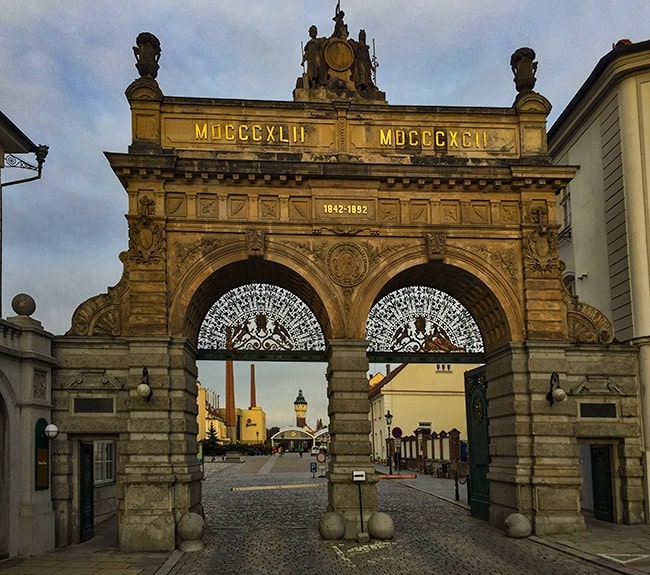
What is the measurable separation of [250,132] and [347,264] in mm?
4041

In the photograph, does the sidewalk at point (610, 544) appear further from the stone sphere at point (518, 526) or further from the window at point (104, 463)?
the window at point (104, 463)

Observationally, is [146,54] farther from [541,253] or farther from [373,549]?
[373,549]

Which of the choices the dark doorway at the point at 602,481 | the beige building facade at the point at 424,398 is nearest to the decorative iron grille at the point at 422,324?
the dark doorway at the point at 602,481

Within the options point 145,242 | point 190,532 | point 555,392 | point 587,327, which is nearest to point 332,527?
point 190,532

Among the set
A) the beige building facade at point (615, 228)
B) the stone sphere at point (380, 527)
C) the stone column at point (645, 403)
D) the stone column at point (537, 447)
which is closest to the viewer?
the stone sphere at point (380, 527)

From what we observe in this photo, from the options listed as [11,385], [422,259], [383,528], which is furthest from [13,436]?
[422,259]

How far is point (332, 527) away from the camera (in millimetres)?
17516

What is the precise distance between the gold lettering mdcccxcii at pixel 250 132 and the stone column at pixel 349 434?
16.9 feet

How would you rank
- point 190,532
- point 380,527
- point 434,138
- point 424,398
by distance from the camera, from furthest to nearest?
point 424,398, point 434,138, point 380,527, point 190,532

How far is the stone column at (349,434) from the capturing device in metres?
18.2

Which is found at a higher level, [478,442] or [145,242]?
[145,242]

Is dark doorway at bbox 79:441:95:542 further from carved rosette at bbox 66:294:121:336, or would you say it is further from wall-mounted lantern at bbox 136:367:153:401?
carved rosette at bbox 66:294:121:336

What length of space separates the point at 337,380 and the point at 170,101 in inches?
309

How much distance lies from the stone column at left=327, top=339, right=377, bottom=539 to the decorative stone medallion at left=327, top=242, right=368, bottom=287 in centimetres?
A: 149
